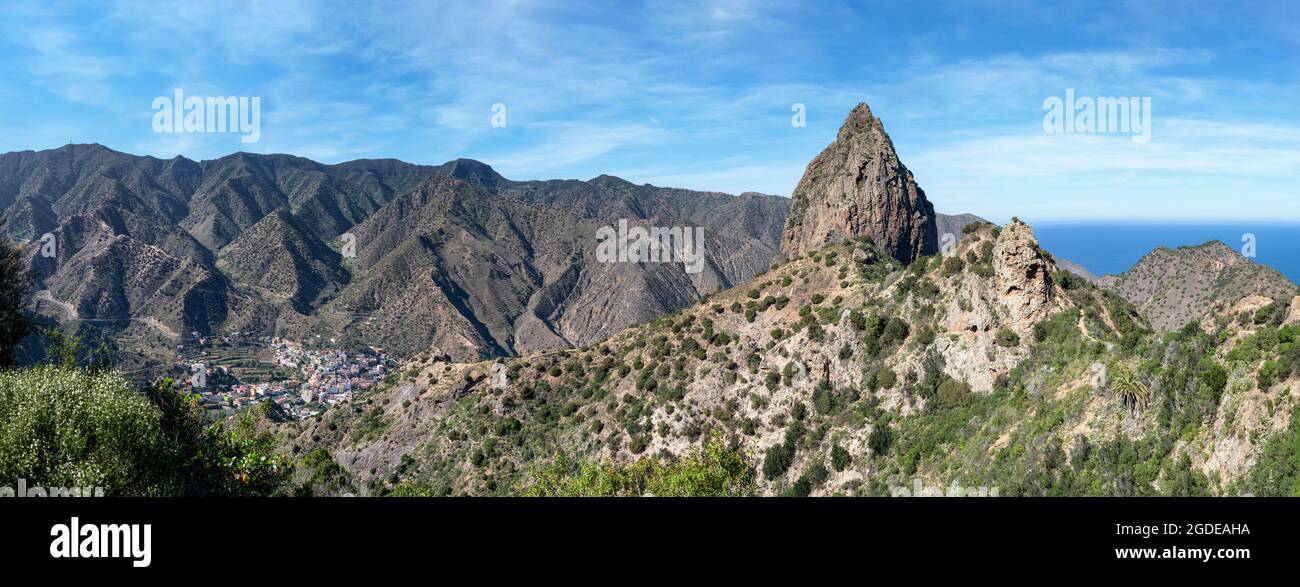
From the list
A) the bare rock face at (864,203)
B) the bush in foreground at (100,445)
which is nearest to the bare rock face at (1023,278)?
the bare rock face at (864,203)

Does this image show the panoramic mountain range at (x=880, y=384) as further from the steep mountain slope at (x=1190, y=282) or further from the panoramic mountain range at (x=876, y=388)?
the steep mountain slope at (x=1190, y=282)

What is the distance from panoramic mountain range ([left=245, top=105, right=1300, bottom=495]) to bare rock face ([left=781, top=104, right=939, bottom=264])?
29 cm

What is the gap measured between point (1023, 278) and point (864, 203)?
40.4 m

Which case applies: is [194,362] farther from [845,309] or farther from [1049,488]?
[1049,488]

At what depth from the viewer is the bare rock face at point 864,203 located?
7894cm

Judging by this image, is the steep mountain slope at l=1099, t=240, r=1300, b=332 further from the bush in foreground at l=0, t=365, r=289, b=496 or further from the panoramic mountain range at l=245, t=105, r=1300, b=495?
the bush in foreground at l=0, t=365, r=289, b=496

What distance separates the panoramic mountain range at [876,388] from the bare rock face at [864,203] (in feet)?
0.96

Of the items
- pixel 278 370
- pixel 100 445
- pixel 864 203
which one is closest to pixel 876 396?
pixel 864 203

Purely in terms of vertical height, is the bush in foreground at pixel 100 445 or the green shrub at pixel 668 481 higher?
the bush in foreground at pixel 100 445

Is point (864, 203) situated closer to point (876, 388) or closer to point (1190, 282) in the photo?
point (876, 388)

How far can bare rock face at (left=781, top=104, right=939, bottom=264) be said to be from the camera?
7894 centimetres

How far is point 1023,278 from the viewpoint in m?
40.3

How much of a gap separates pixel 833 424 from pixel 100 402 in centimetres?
4009
